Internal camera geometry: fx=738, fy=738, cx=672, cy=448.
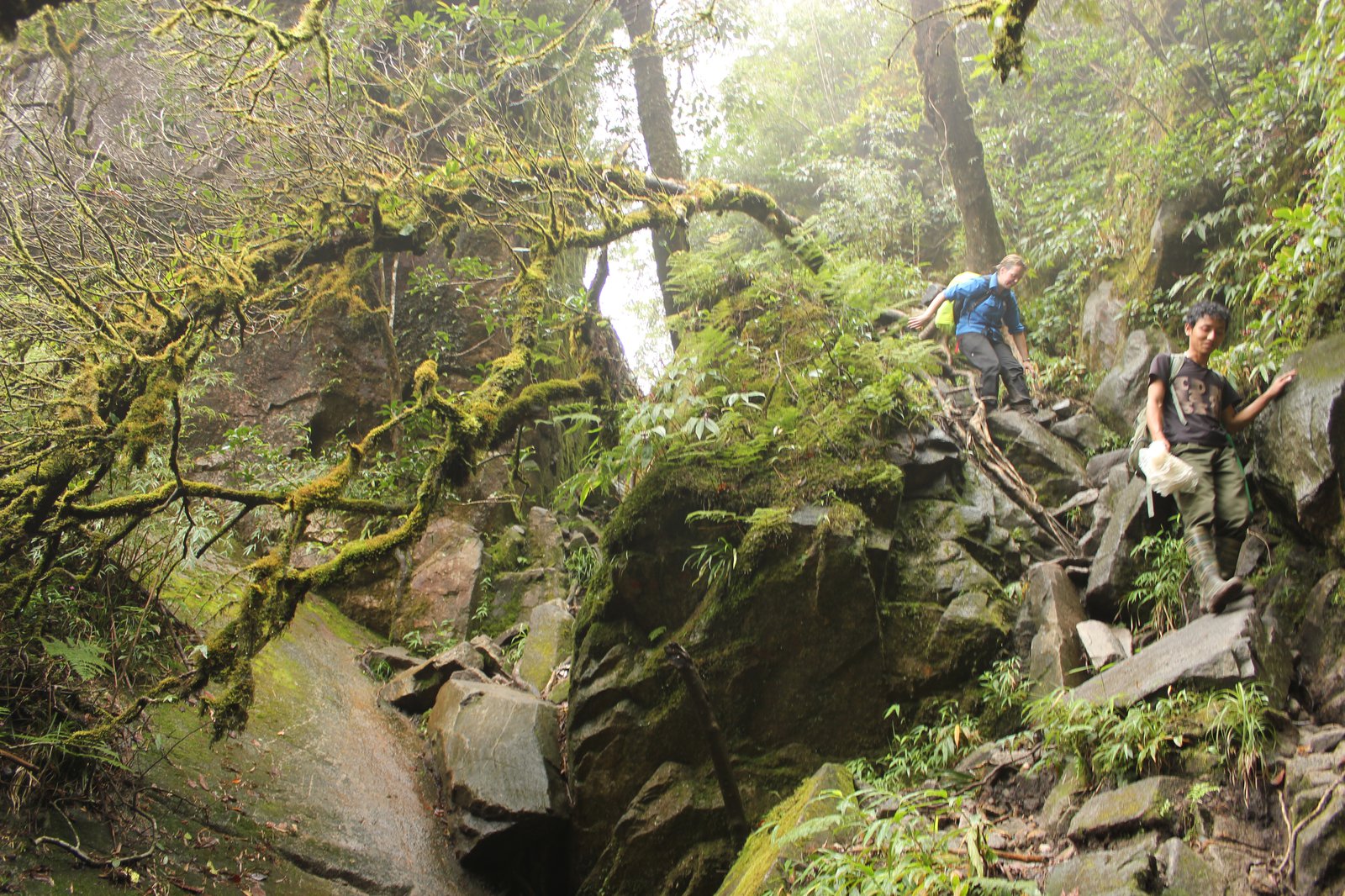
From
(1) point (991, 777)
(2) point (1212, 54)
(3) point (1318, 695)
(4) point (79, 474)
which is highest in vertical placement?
(2) point (1212, 54)

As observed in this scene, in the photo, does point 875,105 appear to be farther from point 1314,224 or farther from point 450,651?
point 450,651

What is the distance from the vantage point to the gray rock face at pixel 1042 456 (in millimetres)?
7316

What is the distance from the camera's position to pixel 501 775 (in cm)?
573

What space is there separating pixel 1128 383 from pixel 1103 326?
1.68m

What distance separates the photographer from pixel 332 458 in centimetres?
944

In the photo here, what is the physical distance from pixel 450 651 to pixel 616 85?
11.0 meters

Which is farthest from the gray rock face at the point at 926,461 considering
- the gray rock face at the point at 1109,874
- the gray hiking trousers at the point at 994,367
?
the gray rock face at the point at 1109,874

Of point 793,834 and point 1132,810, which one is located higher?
point 793,834

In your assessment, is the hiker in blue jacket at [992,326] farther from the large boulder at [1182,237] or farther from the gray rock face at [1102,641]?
the gray rock face at [1102,641]

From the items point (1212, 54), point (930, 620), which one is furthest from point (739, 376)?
point (1212, 54)

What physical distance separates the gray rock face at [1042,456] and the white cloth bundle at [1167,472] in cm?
246

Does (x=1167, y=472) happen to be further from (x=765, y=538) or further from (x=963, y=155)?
(x=963, y=155)

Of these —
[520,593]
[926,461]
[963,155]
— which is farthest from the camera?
[963,155]

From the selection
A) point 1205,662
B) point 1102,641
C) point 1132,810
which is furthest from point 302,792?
point 1205,662
